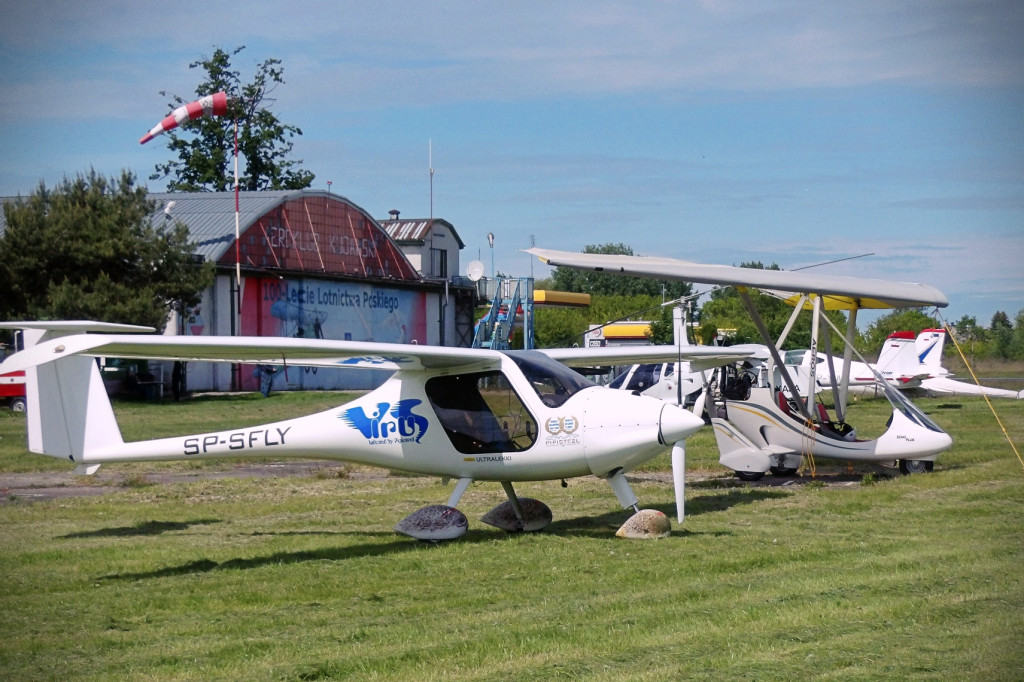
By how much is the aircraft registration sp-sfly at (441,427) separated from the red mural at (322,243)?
101 feet

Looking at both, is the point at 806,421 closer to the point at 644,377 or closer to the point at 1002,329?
the point at 1002,329

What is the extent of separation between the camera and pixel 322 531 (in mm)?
11773

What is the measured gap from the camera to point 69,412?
11.2 metres

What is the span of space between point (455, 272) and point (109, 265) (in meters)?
21.6

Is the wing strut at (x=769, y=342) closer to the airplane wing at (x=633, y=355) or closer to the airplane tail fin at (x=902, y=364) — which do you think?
the airplane wing at (x=633, y=355)

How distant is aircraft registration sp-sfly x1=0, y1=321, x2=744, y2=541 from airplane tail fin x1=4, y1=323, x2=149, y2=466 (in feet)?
0.04

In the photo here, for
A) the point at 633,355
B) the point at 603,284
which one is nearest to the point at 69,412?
the point at 633,355

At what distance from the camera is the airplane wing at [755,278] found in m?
13.0

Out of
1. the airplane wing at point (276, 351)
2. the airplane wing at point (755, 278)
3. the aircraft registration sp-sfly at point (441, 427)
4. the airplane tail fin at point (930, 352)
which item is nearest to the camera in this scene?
the airplane wing at point (276, 351)

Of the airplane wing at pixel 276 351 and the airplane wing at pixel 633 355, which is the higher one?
the airplane wing at pixel 276 351

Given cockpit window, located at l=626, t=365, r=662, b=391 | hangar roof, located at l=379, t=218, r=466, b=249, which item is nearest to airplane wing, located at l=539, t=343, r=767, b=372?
cockpit window, located at l=626, t=365, r=662, b=391

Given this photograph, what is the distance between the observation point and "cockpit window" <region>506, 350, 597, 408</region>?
37.1ft

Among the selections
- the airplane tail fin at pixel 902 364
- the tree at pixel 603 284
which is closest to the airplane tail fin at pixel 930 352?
the airplane tail fin at pixel 902 364

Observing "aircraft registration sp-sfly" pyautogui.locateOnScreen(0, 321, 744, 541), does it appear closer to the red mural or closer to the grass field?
the grass field
